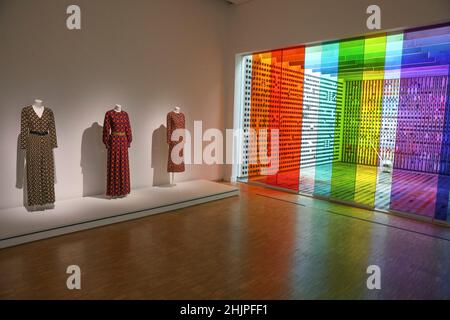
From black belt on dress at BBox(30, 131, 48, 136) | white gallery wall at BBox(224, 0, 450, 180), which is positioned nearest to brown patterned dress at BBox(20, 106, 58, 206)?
black belt on dress at BBox(30, 131, 48, 136)

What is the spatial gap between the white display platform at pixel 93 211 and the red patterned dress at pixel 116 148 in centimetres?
19

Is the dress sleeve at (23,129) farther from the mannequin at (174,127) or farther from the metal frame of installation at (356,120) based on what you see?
the metal frame of installation at (356,120)

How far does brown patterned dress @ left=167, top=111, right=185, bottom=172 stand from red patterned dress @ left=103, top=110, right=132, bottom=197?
876mm

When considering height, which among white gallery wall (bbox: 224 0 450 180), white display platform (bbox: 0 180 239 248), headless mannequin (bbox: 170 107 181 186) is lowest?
white display platform (bbox: 0 180 239 248)

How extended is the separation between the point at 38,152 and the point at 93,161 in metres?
1.01

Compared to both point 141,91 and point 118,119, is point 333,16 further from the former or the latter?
point 118,119

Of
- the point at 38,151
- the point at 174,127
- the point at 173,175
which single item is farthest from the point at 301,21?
the point at 38,151

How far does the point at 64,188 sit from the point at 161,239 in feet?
6.28

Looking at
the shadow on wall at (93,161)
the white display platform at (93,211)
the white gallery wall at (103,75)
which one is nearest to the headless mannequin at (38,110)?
the white display platform at (93,211)

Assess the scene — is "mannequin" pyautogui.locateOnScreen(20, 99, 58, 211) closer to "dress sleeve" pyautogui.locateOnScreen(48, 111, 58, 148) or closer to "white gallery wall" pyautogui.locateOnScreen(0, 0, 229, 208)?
"dress sleeve" pyautogui.locateOnScreen(48, 111, 58, 148)

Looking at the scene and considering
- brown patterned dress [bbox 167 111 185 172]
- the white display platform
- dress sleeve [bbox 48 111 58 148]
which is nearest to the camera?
the white display platform

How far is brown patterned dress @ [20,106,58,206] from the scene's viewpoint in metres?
3.95

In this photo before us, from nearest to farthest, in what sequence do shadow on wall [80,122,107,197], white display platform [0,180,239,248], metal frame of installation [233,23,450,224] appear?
white display platform [0,180,239,248] → metal frame of installation [233,23,450,224] → shadow on wall [80,122,107,197]

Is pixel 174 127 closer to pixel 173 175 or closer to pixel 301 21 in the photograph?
pixel 173 175
